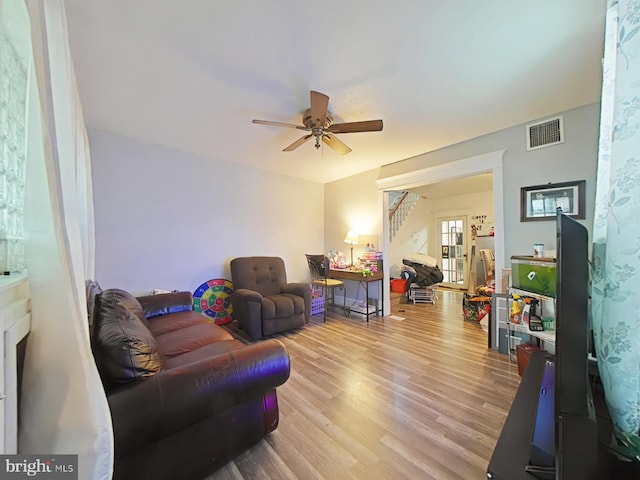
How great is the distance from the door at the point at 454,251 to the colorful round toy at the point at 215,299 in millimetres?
5256

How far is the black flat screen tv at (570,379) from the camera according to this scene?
654 mm

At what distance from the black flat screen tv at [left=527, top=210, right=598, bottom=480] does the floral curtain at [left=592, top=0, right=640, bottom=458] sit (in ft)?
0.57

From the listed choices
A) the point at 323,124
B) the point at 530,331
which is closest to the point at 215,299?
the point at 323,124

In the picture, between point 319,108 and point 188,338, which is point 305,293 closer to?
point 188,338

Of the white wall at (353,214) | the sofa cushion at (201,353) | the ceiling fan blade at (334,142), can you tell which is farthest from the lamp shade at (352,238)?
the sofa cushion at (201,353)

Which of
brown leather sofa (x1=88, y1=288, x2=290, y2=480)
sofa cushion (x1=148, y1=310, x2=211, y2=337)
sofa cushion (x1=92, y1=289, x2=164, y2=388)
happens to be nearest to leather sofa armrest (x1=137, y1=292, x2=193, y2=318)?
sofa cushion (x1=148, y1=310, x2=211, y2=337)

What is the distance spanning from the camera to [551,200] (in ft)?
7.98

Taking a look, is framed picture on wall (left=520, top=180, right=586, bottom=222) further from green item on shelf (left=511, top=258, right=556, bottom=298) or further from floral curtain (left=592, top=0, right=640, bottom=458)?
floral curtain (left=592, top=0, right=640, bottom=458)

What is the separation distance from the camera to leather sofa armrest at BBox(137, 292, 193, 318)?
2.56 m

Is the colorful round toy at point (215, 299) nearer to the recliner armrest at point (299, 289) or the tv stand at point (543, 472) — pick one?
the recliner armrest at point (299, 289)

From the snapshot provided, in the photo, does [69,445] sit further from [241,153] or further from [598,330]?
[241,153]

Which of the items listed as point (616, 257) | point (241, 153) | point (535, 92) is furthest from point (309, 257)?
point (616, 257)

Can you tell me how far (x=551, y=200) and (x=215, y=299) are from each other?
4.19 meters

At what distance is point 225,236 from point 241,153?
4.05 ft
